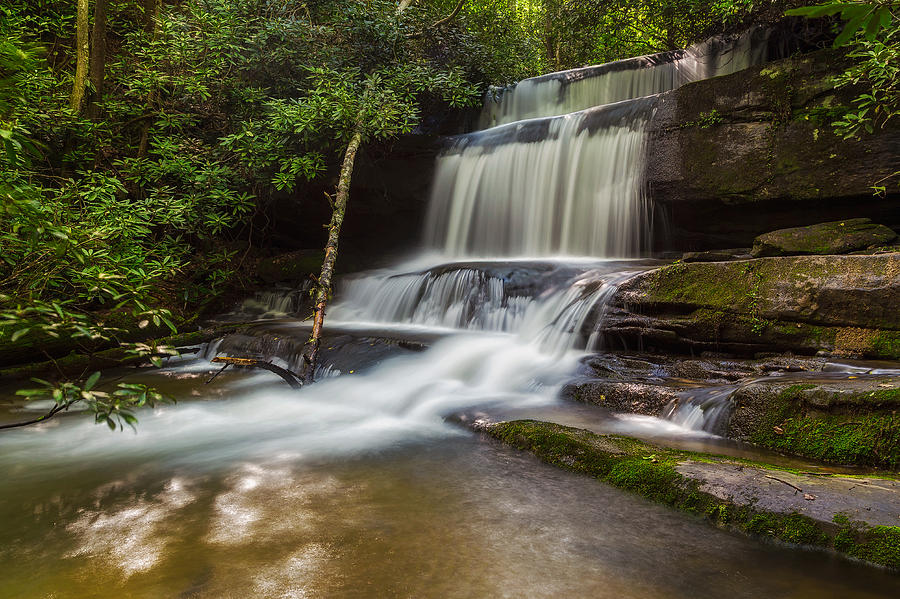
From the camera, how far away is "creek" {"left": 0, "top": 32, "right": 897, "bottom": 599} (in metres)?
2.09

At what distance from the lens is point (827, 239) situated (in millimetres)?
5652

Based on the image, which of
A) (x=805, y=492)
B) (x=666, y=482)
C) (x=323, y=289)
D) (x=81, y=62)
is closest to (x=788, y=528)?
(x=805, y=492)

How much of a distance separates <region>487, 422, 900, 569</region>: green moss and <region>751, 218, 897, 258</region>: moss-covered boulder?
118 inches

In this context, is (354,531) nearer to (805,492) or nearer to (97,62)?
(805,492)

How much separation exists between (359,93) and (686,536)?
8.75m

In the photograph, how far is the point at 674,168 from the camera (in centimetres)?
780

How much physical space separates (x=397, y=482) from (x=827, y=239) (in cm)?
536

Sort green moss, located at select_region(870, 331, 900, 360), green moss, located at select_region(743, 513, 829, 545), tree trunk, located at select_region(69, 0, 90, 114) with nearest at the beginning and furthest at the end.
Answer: green moss, located at select_region(743, 513, 829, 545) → green moss, located at select_region(870, 331, 900, 360) → tree trunk, located at select_region(69, 0, 90, 114)

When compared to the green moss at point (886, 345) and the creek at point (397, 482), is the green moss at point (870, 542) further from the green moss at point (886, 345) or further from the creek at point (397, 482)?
the green moss at point (886, 345)

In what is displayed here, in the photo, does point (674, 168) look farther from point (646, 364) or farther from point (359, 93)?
point (359, 93)

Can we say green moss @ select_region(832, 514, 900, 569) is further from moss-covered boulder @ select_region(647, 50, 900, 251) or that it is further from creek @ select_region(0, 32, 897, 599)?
moss-covered boulder @ select_region(647, 50, 900, 251)

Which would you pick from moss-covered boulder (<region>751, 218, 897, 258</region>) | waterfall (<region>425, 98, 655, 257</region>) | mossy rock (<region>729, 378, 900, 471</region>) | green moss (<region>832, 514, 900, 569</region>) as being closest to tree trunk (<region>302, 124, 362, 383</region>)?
Result: waterfall (<region>425, 98, 655, 257</region>)

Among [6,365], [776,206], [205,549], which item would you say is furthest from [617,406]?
[6,365]

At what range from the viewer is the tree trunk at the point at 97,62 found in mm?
8883
